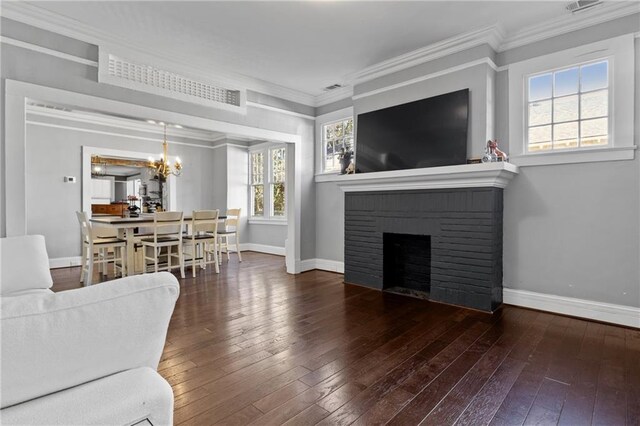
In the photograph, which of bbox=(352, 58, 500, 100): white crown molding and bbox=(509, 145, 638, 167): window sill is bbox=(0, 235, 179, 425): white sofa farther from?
bbox=(352, 58, 500, 100): white crown molding

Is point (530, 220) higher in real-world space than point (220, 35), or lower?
lower

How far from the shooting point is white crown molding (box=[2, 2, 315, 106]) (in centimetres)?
294

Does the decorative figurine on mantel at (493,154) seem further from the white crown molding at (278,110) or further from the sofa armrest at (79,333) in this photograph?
the sofa armrest at (79,333)

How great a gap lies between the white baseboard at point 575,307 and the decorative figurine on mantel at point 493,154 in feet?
4.58

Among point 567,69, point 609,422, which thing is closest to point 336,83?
point 567,69

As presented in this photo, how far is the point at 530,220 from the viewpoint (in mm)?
3404

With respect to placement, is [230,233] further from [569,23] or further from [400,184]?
[569,23]

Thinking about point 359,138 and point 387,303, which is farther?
point 359,138

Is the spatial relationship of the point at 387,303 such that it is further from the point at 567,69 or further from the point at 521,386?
the point at 567,69

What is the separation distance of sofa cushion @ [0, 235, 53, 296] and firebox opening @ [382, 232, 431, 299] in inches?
133

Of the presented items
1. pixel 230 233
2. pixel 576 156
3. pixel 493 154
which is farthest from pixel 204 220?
pixel 576 156

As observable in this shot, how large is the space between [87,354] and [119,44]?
12.2 feet

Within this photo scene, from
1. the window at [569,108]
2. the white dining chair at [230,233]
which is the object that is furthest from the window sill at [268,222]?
the window at [569,108]

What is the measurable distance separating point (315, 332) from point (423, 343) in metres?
0.88
